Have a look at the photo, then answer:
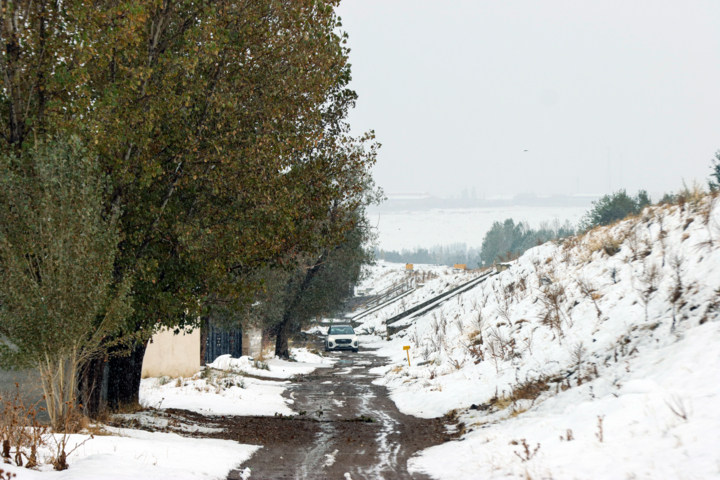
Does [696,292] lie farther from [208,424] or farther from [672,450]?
[208,424]

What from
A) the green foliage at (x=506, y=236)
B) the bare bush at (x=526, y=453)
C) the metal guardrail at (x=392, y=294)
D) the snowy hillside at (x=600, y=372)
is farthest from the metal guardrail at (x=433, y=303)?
the green foliage at (x=506, y=236)

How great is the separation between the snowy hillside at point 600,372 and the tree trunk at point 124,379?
651cm

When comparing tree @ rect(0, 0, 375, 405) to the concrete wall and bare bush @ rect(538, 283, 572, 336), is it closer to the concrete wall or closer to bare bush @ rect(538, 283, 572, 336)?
bare bush @ rect(538, 283, 572, 336)

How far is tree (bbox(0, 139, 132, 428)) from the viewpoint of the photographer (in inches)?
309

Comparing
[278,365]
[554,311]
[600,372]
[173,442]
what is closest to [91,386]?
[173,442]

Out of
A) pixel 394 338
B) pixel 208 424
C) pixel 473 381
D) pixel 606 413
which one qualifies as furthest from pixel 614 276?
pixel 394 338

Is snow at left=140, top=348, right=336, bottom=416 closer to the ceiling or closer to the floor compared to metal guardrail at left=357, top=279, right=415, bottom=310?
closer to the ceiling

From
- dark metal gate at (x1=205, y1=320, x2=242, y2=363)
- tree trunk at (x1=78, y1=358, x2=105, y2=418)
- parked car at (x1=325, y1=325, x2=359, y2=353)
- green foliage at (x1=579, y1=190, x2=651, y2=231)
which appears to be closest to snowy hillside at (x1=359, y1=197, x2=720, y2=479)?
tree trunk at (x1=78, y1=358, x2=105, y2=418)

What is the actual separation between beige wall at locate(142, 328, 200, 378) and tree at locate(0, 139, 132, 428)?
9715mm

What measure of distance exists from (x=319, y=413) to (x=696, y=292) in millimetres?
8531

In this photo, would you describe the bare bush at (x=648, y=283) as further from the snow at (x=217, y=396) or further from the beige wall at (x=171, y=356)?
the beige wall at (x=171, y=356)

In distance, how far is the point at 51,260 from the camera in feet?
25.7

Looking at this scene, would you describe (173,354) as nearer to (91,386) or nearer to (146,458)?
(91,386)

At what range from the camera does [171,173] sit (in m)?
10.9
